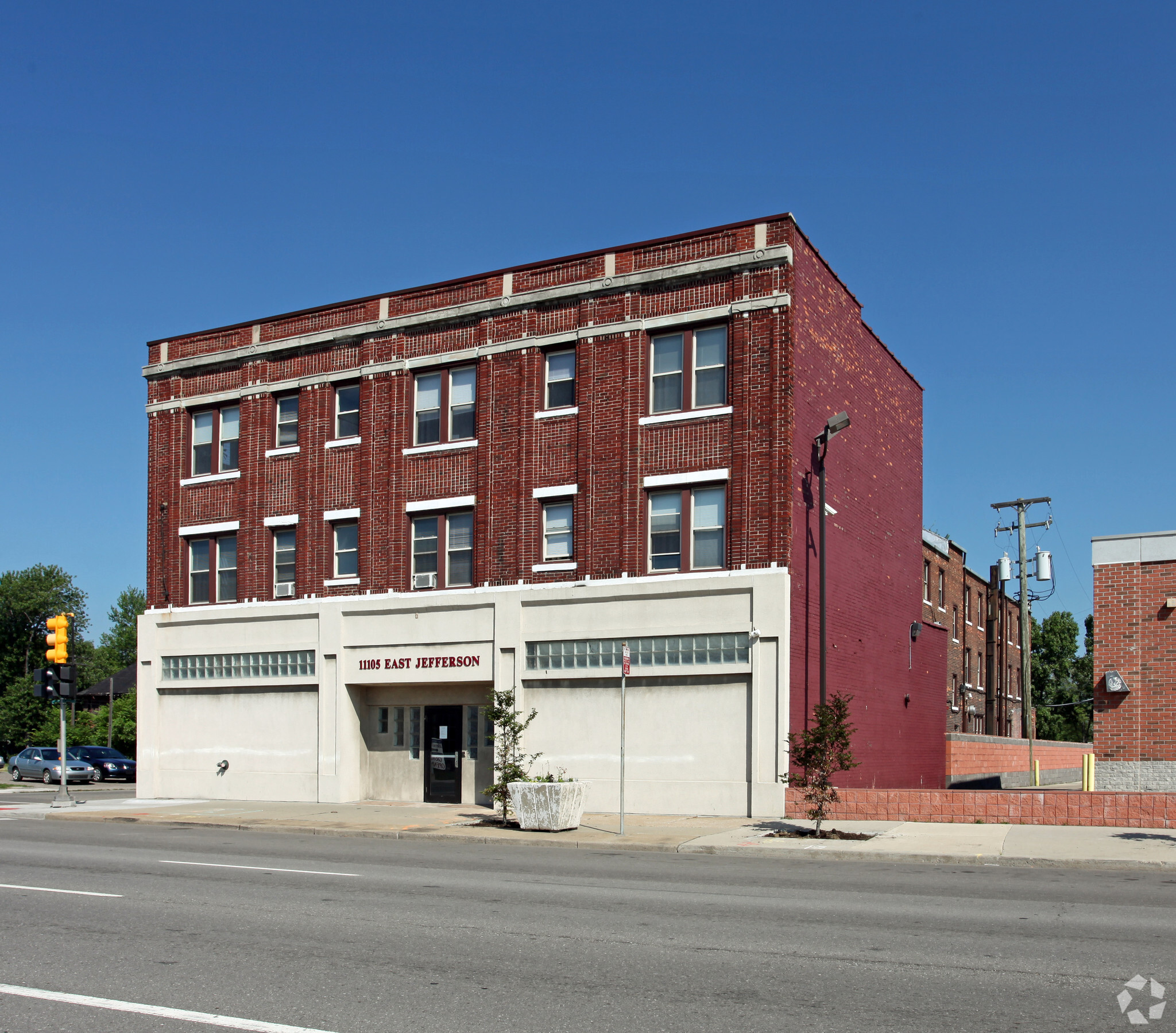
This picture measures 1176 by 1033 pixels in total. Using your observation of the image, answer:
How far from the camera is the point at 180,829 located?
2312 centimetres

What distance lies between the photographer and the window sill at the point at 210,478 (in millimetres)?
31266

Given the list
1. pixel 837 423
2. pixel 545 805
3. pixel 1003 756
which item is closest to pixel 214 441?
pixel 545 805

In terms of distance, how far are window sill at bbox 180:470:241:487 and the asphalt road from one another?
16.7m

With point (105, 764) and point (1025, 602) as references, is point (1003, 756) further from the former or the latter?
point (105, 764)

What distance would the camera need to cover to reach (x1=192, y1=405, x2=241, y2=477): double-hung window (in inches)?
1244

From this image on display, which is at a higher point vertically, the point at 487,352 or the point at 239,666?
the point at 487,352

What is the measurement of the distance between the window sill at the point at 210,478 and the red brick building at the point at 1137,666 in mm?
21007

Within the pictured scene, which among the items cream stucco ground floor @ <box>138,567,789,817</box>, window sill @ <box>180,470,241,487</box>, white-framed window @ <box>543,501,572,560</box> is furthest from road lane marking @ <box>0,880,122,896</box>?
window sill @ <box>180,470,241,487</box>

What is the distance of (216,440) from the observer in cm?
3189

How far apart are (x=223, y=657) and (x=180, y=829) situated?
824 centimetres

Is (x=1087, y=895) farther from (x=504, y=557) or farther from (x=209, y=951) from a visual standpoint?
(x=504, y=557)

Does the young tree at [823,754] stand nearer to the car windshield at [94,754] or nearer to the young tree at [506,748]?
the young tree at [506,748]

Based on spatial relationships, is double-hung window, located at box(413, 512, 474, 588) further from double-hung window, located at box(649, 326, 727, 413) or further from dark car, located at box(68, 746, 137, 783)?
dark car, located at box(68, 746, 137, 783)

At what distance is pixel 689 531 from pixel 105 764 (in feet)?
104
